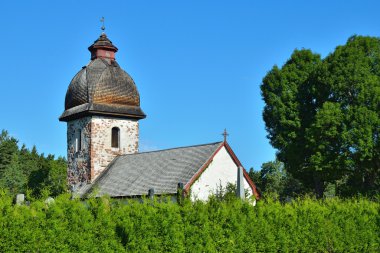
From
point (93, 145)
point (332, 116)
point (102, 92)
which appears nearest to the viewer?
point (93, 145)

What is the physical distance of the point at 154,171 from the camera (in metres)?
32.3

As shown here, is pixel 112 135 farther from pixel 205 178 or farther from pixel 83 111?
pixel 205 178

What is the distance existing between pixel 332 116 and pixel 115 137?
1480 cm

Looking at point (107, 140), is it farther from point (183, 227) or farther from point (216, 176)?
point (183, 227)

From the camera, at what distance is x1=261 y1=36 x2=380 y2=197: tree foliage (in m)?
37.7

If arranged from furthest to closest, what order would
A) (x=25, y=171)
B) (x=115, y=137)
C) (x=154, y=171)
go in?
(x=25, y=171) → (x=115, y=137) → (x=154, y=171)

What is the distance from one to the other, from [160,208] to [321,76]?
89.1 feet

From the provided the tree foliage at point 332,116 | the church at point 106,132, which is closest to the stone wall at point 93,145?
the church at point 106,132

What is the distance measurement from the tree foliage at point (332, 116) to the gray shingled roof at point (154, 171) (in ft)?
35.3

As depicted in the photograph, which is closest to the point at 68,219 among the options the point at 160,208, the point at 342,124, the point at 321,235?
the point at 160,208

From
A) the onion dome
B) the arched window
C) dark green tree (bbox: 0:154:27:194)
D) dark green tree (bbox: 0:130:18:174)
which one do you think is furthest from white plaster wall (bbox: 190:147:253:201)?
dark green tree (bbox: 0:130:18:174)

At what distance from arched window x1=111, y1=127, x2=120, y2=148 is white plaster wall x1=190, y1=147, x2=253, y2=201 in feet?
34.1

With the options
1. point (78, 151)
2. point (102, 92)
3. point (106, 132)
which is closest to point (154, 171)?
point (106, 132)

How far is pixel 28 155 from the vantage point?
327 feet
